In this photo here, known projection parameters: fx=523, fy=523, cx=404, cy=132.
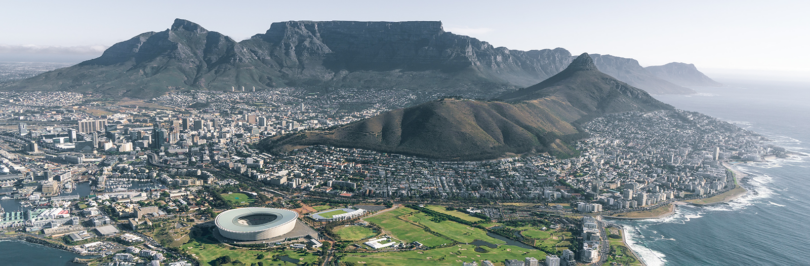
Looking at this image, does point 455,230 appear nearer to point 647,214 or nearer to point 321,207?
point 321,207

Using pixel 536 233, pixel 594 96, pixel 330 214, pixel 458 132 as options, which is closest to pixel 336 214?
pixel 330 214

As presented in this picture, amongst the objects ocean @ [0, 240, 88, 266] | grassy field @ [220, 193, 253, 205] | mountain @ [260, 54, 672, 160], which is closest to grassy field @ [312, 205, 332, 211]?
grassy field @ [220, 193, 253, 205]

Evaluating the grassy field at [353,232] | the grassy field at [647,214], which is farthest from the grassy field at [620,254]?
the grassy field at [353,232]

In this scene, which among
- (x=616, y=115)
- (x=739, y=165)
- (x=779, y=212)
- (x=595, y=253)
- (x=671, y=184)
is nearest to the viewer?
(x=595, y=253)

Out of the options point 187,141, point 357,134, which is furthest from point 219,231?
point 187,141

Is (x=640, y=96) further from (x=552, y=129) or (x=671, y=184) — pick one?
(x=671, y=184)

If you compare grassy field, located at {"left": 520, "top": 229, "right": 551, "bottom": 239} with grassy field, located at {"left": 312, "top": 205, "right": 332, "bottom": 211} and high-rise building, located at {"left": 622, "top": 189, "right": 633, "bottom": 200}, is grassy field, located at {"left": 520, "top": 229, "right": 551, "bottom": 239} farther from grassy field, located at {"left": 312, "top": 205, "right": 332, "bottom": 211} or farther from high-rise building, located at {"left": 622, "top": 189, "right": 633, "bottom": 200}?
grassy field, located at {"left": 312, "top": 205, "right": 332, "bottom": 211}
